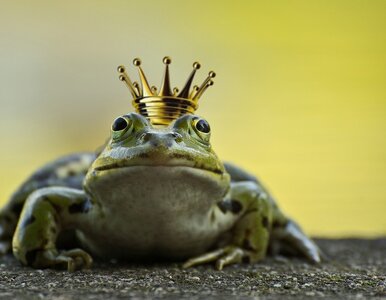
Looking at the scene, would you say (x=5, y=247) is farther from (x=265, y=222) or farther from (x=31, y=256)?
(x=265, y=222)

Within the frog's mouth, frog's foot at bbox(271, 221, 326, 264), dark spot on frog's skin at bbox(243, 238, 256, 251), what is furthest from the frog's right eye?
frog's foot at bbox(271, 221, 326, 264)

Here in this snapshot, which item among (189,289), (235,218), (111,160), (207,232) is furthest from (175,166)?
(235,218)

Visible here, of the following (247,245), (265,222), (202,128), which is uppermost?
(202,128)

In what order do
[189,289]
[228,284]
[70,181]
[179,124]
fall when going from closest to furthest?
1. [189,289]
2. [228,284]
3. [179,124]
4. [70,181]

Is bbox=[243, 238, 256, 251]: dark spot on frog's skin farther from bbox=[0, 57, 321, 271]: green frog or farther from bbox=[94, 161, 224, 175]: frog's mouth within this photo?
bbox=[94, 161, 224, 175]: frog's mouth

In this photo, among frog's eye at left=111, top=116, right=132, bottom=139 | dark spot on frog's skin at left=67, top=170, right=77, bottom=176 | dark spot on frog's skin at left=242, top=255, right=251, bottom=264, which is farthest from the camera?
dark spot on frog's skin at left=67, top=170, right=77, bottom=176

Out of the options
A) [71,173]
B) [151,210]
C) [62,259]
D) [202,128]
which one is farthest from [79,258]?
[71,173]

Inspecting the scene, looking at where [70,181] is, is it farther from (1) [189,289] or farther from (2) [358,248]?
(2) [358,248]
